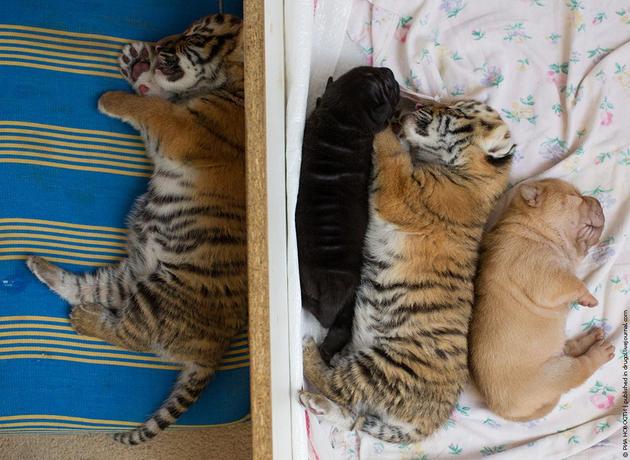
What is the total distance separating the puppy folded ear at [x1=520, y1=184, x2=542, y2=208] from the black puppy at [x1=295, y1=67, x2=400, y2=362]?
65cm

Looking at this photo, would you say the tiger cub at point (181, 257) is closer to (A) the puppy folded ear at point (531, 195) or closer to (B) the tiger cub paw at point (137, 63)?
(B) the tiger cub paw at point (137, 63)

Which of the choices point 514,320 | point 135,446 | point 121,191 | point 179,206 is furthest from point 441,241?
point 135,446

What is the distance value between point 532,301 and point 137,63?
1794 millimetres

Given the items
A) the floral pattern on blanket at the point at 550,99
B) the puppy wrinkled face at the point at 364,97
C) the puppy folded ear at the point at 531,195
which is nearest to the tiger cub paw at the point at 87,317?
the puppy wrinkled face at the point at 364,97

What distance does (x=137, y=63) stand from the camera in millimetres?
2453

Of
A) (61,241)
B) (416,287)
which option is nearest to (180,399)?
(61,241)

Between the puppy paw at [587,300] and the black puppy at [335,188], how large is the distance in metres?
0.87

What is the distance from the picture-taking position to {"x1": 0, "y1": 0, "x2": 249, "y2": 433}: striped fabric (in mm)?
2342

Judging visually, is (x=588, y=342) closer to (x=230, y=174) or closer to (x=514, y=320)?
(x=514, y=320)

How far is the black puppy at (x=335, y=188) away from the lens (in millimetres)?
2154

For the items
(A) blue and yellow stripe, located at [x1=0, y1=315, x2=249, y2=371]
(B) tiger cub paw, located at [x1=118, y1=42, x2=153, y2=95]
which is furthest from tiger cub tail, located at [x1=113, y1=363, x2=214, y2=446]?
(B) tiger cub paw, located at [x1=118, y1=42, x2=153, y2=95]

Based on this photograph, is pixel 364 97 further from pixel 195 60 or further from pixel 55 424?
pixel 55 424

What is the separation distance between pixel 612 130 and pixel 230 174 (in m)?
1.63

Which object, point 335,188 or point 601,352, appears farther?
point 601,352
